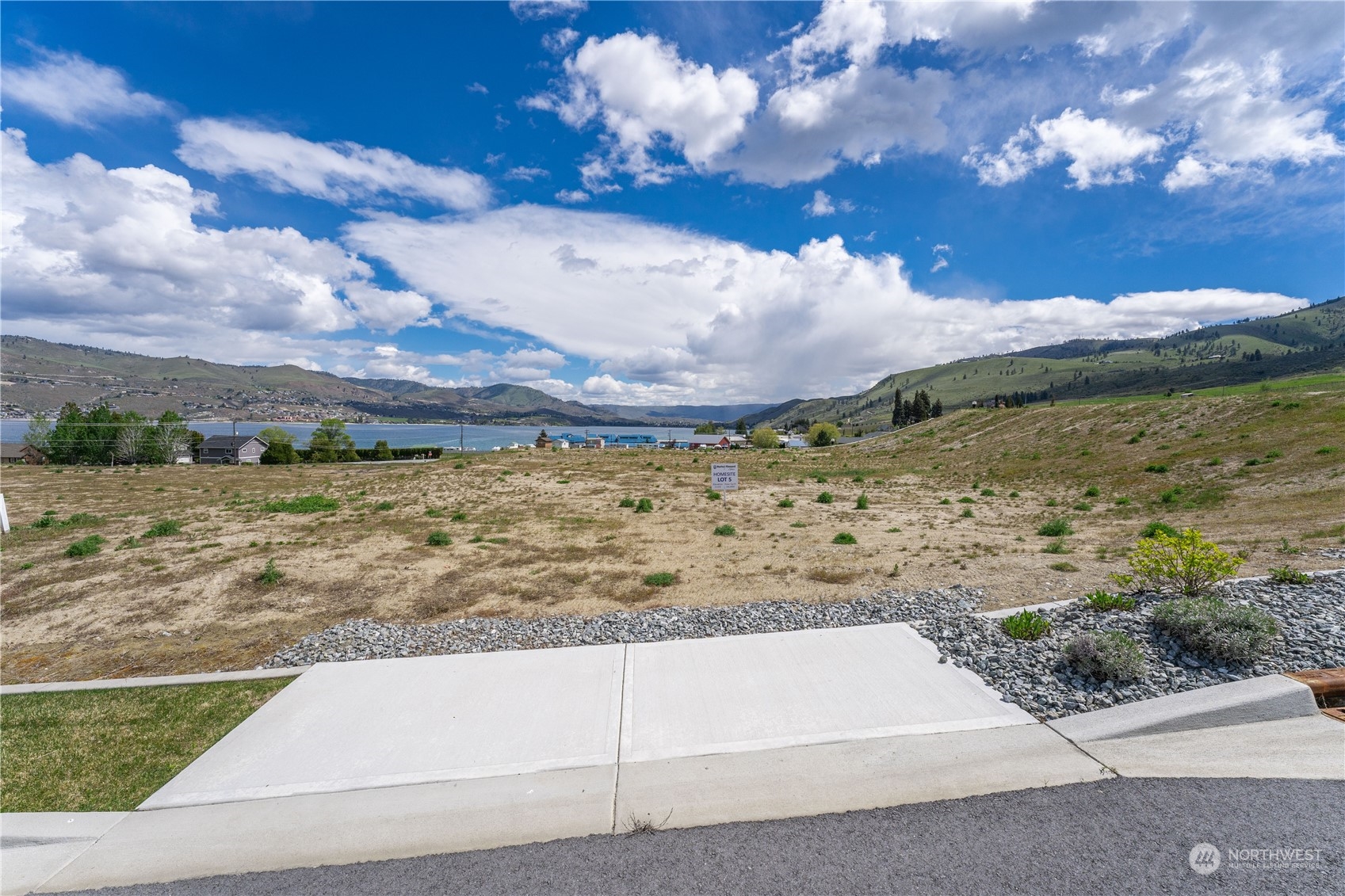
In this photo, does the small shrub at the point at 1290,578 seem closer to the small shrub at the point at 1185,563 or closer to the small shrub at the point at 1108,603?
the small shrub at the point at 1185,563

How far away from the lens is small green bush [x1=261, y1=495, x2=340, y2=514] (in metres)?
19.2

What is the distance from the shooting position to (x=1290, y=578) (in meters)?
7.22

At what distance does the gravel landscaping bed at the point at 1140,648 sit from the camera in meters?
5.23

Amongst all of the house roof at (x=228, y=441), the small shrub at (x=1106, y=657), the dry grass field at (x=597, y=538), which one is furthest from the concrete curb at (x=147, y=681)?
the house roof at (x=228, y=441)

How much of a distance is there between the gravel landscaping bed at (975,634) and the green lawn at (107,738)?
1277 millimetres

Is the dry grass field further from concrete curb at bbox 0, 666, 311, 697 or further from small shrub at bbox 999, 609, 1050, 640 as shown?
small shrub at bbox 999, 609, 1050, 640

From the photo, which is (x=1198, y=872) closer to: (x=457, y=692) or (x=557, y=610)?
(x=457, y=692)

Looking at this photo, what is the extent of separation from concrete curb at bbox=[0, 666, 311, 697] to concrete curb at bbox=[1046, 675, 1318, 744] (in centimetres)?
899

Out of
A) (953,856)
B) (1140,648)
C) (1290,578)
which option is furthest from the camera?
(1290,578)

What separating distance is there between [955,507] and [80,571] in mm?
25049

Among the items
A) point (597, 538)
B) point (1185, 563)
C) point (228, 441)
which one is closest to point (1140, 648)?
point (1185, 563)

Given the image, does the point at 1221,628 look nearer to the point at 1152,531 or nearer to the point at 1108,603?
the point at 1108,603

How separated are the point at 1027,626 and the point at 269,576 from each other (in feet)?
44.9

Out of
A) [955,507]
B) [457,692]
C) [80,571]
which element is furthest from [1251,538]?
[80,571]
